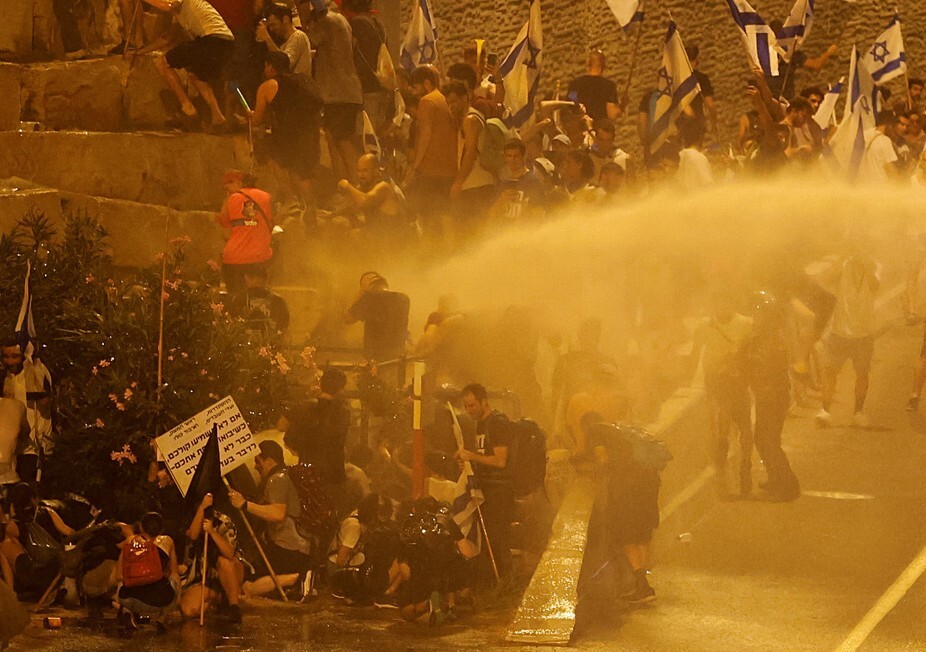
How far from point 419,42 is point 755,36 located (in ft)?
13.6

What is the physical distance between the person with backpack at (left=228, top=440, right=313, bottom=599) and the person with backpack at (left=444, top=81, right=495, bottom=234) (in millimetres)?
4831

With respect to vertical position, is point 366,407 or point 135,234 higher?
point 135,234

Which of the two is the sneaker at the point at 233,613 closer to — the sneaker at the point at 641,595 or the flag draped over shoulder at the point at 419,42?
the sneaker at the point at 641,595

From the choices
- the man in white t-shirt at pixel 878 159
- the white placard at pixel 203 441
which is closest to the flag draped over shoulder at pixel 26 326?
the white placard at pixel 203 441

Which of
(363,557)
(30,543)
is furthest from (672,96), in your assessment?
(30,543)

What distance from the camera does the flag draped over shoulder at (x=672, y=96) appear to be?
76.4 ft

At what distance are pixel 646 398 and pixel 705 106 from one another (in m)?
7.10

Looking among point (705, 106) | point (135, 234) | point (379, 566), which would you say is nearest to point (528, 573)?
point (379, 566)

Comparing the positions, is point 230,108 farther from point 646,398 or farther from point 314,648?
point 314,648

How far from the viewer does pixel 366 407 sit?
677 inches

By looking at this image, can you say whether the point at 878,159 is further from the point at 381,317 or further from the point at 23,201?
the point at 23,201

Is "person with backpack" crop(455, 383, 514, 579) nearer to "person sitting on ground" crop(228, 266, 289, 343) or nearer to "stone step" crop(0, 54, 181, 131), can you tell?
"person sitting on ground" crop(228, 266, 289, 343)

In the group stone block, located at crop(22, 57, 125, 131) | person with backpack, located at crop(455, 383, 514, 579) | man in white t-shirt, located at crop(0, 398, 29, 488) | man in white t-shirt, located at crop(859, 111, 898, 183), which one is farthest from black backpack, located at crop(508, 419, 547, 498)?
man in white t-shirt, located at crop(859, 111, 898, 183)

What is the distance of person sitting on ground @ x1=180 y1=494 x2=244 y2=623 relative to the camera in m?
15.2
